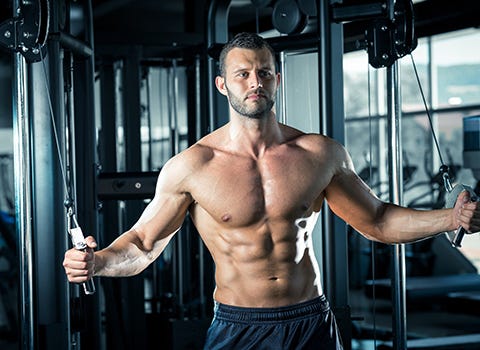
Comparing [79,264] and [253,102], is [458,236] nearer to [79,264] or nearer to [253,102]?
[253,102]

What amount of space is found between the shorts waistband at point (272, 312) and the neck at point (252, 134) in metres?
0.44

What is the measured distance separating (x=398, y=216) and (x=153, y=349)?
9.09ft

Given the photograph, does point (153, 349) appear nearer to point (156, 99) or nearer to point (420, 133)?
point (156, 99)

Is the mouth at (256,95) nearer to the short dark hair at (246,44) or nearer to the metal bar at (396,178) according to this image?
the short dark hair at (246,44)

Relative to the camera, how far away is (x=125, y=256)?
6.99ft

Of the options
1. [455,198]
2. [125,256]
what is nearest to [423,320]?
[455,198]

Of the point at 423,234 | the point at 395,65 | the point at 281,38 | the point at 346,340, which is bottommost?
the point at 346,340

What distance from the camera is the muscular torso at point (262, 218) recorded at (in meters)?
2.17

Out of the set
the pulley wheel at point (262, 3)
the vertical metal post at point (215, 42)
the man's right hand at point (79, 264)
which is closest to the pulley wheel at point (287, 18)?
the pulley wheel at point (262, 3)

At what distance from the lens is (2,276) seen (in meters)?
7.26

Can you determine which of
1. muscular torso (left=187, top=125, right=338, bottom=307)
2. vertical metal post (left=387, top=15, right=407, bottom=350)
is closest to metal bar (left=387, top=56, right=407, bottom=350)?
vertical metal post (left=387, top=15, right=407, bottom=350)

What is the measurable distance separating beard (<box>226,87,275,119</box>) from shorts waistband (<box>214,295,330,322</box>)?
1.80 feet

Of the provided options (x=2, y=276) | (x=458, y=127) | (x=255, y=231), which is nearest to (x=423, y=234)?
(x=255, y=231)

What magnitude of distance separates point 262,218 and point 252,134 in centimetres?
25
